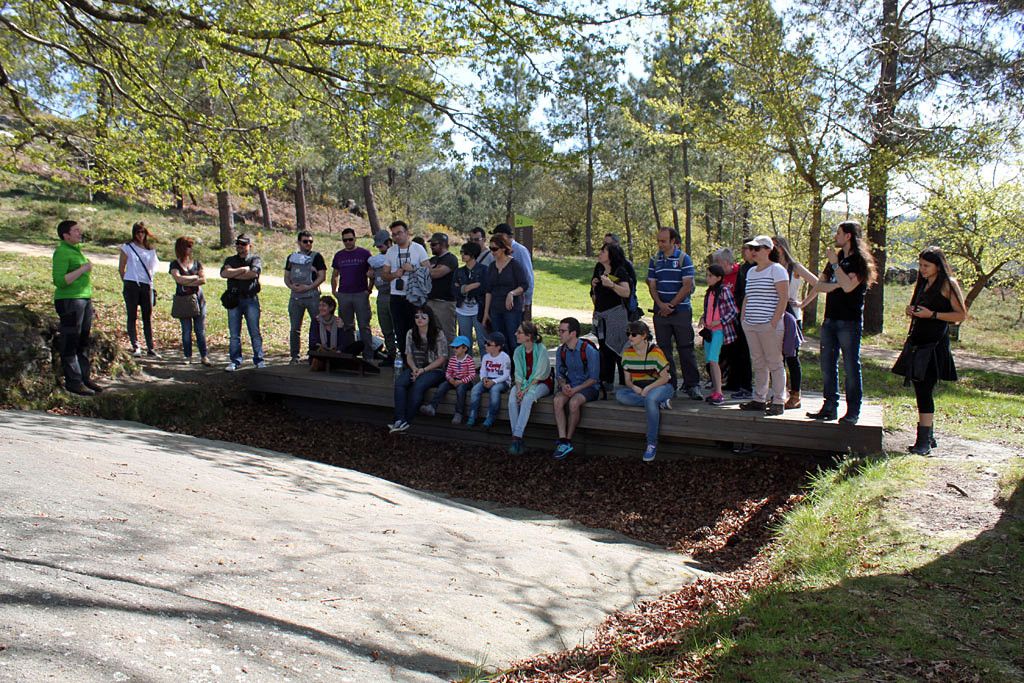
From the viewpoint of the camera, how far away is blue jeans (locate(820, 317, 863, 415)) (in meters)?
7.61

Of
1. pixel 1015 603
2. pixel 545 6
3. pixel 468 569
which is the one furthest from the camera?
pixel 545 6

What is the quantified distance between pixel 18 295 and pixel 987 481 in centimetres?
1395

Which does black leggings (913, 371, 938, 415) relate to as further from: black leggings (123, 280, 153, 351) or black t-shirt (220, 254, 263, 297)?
black leggings (123, 280, 153, 351)

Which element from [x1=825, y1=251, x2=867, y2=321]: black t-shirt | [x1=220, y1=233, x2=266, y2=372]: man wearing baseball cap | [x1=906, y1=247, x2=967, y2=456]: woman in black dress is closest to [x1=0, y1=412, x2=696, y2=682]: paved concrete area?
[x1=825, y1=251, x2=867, y2=321]: black t-shirt

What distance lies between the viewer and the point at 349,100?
1280cm

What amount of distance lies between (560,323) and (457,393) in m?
1.67

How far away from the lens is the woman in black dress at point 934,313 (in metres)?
7.15

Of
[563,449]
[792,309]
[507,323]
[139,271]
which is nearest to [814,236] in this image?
[792,309]

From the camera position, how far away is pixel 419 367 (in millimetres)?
10062

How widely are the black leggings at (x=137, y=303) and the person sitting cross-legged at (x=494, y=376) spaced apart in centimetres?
522

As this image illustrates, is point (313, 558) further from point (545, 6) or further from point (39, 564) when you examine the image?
point (545, 6)

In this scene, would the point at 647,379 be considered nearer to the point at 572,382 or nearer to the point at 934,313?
the point at 572,382

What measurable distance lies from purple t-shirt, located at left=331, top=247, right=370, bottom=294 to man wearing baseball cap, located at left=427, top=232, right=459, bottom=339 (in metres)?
1.25

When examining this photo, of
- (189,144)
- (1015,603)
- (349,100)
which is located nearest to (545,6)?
(349,100)
